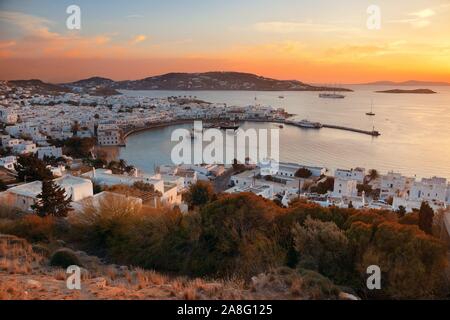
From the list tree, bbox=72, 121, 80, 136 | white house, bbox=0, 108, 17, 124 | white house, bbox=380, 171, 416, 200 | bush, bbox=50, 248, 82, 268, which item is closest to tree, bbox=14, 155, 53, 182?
bush, bbox=50, 248, 82, 268

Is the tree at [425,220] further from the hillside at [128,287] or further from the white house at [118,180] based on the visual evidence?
the white house at [118,180]

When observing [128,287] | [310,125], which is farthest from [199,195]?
[310,125]

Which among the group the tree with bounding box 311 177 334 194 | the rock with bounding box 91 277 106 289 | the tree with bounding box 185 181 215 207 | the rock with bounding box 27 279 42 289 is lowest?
the tree with bounding box 311 177 334 194

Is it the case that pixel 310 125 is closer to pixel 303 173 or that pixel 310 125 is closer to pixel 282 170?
pixel 282 170

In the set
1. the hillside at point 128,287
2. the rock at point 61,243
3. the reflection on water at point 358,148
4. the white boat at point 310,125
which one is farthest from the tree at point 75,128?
the hillside at point 128,287

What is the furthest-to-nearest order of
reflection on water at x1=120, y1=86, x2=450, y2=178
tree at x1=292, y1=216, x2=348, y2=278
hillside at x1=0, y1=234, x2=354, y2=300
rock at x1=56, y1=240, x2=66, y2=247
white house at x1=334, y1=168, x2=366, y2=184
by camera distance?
reflection on water at x1=120, y1=86, x2=450, y2=178 → white house at x1=334, y1=168, x2=366, y2=184 → rock at x1=56, y1=240, x2=66, y2=247 → tree at x1=292, y1=216, x2=348, y2=278 → hillside at x1=0, y1=234, x2=354, y2=300

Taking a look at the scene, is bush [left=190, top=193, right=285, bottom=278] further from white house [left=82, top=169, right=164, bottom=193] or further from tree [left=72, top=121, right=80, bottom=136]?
tree [left=72, top=121, right=80, bottom=136]

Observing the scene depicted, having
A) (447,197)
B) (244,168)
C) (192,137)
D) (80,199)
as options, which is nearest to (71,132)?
(192,137)

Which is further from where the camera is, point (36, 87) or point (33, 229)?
point (36, 87)
